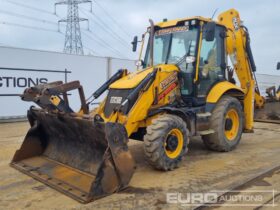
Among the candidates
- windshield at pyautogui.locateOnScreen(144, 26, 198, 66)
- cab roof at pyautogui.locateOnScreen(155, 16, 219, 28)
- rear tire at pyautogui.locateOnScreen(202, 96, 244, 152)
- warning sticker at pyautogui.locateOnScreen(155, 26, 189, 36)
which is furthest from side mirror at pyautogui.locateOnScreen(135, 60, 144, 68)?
rear tire at pyautogui.locateOnScreen(202, 96, 244, 152)

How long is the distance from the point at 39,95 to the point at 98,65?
979 centimetres

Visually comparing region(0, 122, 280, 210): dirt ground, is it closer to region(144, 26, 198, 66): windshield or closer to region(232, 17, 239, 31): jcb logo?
region(144, 26, 198, 66): windshield

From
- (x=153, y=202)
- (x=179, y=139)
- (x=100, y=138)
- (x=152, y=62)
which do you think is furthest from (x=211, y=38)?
(x=153, y=202)

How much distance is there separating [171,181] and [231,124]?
8.41 ft

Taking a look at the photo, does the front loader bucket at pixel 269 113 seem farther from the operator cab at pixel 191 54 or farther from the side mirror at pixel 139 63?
the side mirror at pixel 139 63

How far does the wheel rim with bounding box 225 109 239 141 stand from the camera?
21.9 ft

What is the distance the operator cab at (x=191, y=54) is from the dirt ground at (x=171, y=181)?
124 centimetres

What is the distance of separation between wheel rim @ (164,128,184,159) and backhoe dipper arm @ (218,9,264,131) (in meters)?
2.56

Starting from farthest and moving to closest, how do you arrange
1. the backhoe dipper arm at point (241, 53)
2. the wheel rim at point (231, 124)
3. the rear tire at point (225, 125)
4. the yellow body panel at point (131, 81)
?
the backhoe dipper arm at point (241, 53) → the wheel rim at point (231, 124) → the rear tire at point (225, 125) → the yellow body panel at point (131, 81)

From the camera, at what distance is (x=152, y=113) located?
555cm

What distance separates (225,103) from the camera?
21.2ft

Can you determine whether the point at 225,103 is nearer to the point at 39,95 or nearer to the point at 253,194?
the point at 253,194

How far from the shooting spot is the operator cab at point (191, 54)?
612 cm
